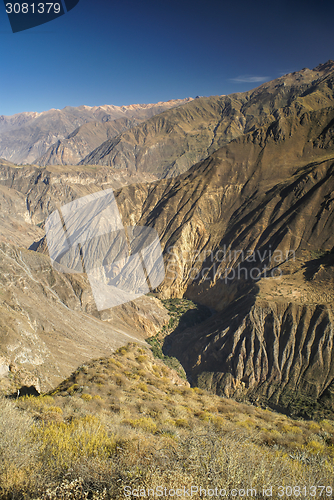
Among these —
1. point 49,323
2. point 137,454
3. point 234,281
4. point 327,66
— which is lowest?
point 234,281

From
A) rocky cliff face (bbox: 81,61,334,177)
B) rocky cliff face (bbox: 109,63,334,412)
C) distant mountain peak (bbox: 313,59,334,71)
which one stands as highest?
distant mountain peak (bbox: 313,59,334,71)

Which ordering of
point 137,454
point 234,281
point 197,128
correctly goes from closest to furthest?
1. point 137,454
2. point 234,281
3. point 197,128

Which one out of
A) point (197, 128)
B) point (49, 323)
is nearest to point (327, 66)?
point (197, 128)

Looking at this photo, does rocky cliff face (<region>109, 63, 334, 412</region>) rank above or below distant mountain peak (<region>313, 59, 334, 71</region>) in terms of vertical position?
below

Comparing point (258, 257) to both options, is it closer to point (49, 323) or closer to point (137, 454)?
point (49, 323)

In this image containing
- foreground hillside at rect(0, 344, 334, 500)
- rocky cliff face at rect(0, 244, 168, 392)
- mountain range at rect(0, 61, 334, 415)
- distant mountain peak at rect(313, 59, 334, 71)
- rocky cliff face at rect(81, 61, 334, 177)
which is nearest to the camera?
foreground hillside at rect(0, 344, 334, 500)

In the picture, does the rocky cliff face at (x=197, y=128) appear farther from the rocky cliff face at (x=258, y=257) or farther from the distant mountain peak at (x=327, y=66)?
the rocky cliff face at (x=258, y=257)

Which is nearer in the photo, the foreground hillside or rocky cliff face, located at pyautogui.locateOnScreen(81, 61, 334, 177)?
the foreground hillside

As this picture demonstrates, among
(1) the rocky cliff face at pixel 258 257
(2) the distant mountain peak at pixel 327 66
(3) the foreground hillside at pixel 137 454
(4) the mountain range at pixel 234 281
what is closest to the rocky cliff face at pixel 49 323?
(4) the mountain range at pixel 234 281

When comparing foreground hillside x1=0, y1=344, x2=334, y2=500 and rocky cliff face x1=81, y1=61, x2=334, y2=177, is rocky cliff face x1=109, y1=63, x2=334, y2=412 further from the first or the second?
rocky cliff face x1=81, y1=61, x2=334, y2=177

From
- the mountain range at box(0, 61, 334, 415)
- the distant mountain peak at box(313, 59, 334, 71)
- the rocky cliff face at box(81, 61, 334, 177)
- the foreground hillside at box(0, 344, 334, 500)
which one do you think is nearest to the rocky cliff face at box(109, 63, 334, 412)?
the mountain range at box(0, 61, 334, 415)
